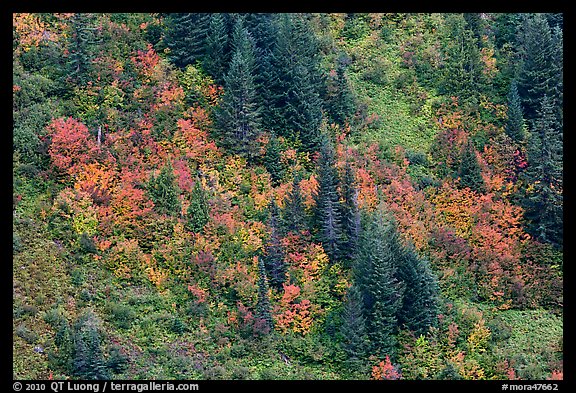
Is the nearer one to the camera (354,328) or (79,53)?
(354,328)

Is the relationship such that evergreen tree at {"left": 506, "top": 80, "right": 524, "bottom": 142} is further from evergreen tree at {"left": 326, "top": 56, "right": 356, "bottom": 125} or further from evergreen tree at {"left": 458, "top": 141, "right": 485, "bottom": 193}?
evergreen tree at {"left": 326, "top": 56, "right": 356, "bottom": 125}

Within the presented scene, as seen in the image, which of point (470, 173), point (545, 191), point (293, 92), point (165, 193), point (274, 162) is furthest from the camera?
point (293, 92)

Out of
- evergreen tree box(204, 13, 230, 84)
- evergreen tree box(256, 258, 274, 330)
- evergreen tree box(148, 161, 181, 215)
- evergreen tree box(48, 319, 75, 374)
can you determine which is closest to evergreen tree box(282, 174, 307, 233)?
evergreen tree box(256, 258, 274, 330)

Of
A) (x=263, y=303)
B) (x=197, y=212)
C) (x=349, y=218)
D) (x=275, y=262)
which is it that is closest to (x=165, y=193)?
(x=197, y=212)

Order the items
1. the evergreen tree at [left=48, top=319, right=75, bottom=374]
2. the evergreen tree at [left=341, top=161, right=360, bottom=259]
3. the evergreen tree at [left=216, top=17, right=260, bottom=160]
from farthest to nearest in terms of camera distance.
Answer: the evergreen tree at [left=216, top=17, right=260, bottom=160], the evergreen tree at [left=341, top=161, right=360, bottom=259], the evergreen tree at [left=48, top=319, right=75, bottom=374]

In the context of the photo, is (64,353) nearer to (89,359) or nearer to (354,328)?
(89,359)

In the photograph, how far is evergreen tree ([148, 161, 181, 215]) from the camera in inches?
2785

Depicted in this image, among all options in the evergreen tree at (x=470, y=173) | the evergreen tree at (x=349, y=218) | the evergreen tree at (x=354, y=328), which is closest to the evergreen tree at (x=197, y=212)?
the evergreen tree at (x=349, y=218)

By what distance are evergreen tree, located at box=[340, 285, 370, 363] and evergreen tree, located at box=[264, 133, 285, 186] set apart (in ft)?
37.4

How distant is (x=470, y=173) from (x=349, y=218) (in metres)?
9.10

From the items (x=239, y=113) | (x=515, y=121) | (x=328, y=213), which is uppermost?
(x=239, y=113)

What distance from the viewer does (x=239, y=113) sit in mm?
75562

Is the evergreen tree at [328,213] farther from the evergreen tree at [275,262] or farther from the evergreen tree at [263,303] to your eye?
the evergreen tree at [263,303]
